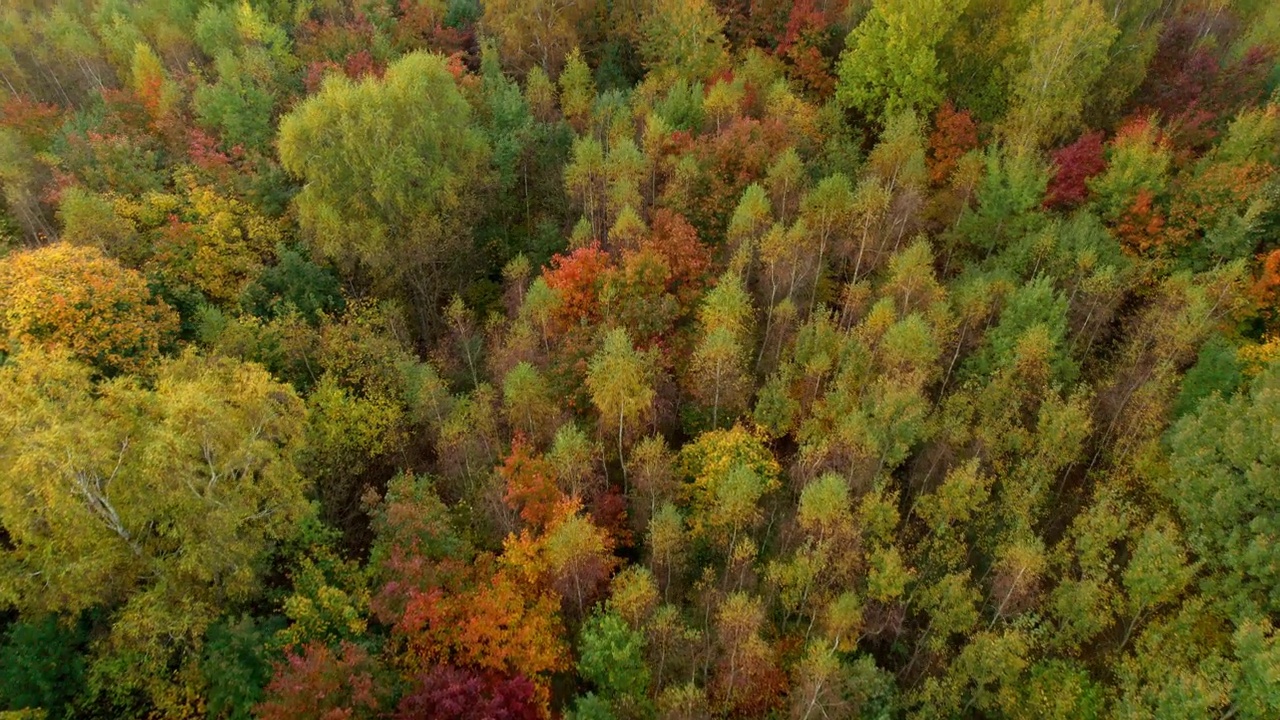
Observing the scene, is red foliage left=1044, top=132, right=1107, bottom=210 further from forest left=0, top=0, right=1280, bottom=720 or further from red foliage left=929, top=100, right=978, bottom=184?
red foliage left=929, top=100, right=978, bottom=184

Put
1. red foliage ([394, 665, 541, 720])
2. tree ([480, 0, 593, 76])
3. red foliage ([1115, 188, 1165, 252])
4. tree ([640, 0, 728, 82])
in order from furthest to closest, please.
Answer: tree ([480, 0, 593, 76]), tree ([640, 0, 728, 82]), red foliage ([1115, 188, 1165, 252]), red foliage ([394, 665, 541, 720])

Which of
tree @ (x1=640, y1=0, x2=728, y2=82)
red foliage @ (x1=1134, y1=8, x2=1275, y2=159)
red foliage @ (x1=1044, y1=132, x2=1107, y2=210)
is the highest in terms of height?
tree @ (x1=640, y1=0, x2=728, y2=82)

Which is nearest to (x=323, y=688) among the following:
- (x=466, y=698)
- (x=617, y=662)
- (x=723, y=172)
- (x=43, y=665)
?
(x=466, y=698)

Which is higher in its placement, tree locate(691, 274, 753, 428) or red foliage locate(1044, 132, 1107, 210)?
red foliage locate(1044, 132, 1107, 210)

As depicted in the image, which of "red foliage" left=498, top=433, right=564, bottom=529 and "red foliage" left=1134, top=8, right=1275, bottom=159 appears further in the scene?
"red foliage" left=1134, top=8, right=1275, bottom=159

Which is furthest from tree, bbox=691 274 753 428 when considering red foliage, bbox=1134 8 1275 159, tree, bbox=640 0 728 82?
red foliage, bbox=1134 8 1275 159

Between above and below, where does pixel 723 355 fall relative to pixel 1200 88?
below

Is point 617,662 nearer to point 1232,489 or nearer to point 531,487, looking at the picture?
point 531,487
